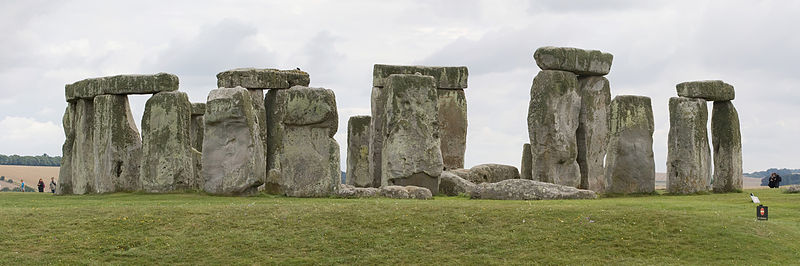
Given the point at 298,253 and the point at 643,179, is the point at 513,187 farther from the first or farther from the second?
the point at 298,253

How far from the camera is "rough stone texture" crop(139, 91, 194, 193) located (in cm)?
3372

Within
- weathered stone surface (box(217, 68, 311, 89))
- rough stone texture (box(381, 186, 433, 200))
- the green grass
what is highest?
weathered stone surface (box(217, 68, 311, 89))

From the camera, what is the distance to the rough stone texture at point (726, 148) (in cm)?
3881

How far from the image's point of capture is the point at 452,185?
1344 inches

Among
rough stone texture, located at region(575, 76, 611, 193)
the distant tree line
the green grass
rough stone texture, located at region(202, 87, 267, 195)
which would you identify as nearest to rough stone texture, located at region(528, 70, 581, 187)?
rough stone texture, located at region(575, 76, 611, 193)

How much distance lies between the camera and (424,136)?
33250mm

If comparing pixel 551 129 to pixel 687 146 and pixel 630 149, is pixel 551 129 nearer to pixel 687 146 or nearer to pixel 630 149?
pixel 630 149

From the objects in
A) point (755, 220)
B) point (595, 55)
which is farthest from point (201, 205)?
point (595, 55)

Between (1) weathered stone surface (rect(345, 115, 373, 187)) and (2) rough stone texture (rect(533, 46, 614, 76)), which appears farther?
(1) weathered stone surface (rect(345, 115, 373, 187))

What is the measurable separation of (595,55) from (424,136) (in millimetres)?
8328

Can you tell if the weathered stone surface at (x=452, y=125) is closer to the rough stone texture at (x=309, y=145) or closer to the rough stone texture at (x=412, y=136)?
the rough stone texture at (x=412, y=136)

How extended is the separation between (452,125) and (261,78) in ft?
24.0

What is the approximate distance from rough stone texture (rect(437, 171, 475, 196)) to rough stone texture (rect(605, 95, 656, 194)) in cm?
465

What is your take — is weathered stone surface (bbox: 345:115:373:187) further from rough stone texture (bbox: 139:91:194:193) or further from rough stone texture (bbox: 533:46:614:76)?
rough stone texture (bbox: 139:91:194:193)
